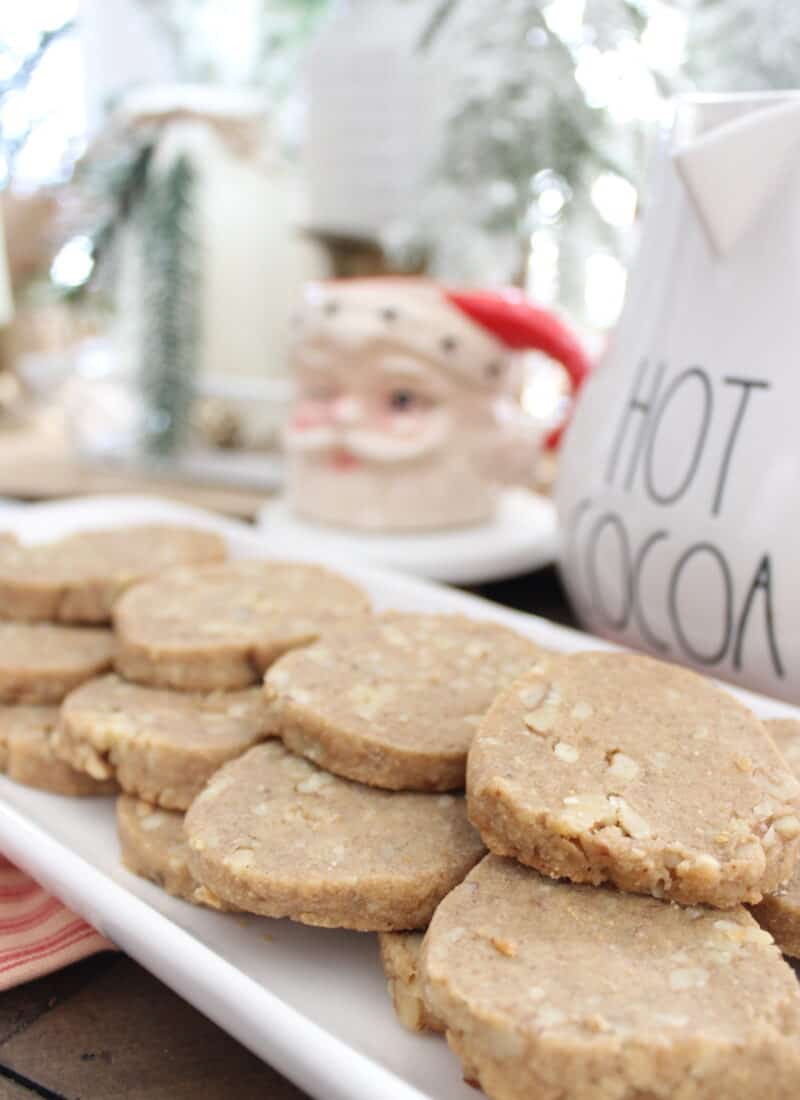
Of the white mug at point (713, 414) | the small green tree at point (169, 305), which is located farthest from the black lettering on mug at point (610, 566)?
A: the small green tree at point (169, 305)

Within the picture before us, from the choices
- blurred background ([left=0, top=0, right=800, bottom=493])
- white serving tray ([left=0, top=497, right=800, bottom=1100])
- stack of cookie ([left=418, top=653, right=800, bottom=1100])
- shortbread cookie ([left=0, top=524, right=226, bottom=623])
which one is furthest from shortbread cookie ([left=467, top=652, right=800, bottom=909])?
blurred background ([left=0, top=0, right=800, bottom=493])

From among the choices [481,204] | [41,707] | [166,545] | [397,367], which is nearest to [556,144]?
[481,204]

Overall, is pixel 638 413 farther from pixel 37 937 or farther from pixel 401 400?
pixel 37 937

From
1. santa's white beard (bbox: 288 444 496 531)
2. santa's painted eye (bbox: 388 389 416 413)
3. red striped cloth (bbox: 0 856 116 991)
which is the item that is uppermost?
santa's painted eye (bbox: 388 389 416 413)

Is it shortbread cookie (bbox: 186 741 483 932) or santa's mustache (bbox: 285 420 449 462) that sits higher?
santa's mustache (bbox: 285 420 449 462)

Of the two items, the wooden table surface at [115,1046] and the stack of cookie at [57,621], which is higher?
the stack of cookie at [57,621]

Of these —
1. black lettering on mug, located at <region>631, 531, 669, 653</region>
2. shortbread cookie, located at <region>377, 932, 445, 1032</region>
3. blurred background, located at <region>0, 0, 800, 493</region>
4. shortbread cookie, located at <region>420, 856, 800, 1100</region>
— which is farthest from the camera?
blurred background, located at <region>0, 0, 800, 493</region>

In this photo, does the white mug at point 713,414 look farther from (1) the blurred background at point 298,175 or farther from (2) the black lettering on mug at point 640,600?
(1) the blurred background at point 298,175

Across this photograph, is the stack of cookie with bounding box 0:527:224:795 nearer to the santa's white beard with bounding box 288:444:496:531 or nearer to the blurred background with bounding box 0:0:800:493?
the santa's white beard with bounding box 288:444:496:531
